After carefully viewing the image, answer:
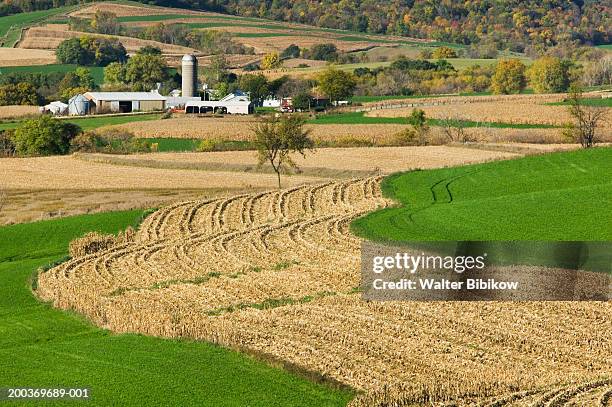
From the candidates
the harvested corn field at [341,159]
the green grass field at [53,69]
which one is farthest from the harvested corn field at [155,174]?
the green grass field at [53,69]

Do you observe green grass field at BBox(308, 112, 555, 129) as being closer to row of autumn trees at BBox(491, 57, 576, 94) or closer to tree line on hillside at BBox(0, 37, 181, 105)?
row of autumn trees at BBox(491, 57, 576, 94)

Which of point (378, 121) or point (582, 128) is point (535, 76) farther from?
point (582, 128)

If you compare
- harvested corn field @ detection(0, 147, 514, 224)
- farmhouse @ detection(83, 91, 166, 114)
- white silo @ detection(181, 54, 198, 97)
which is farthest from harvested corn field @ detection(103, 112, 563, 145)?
white silo @ detection(181, 54, 198, 97)

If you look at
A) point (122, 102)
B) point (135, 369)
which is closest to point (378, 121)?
point (122, 102)

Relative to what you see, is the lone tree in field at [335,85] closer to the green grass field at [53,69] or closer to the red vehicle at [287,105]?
the red vehicle at [287,105]

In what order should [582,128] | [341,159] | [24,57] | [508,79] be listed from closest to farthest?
[341,159] < [582,128] < [508,79] < [24,57]

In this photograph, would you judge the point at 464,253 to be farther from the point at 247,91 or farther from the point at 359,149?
the point at 247,91

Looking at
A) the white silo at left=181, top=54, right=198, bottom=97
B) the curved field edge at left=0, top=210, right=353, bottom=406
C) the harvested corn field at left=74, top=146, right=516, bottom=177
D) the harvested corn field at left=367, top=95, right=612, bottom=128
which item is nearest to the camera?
the curved field edge at left=0, top=210, right=353, bottom=406

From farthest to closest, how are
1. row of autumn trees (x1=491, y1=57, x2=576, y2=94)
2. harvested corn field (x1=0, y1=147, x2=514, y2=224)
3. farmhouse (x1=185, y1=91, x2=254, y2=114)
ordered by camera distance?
row of autumn trees (x1=491, y1=57, x2=576, y2=94), farmhouse (x1=185, y1=91, x2=254, y2=114), harvested corn field (x1=0, y1=147, x2=514, y2=224)
